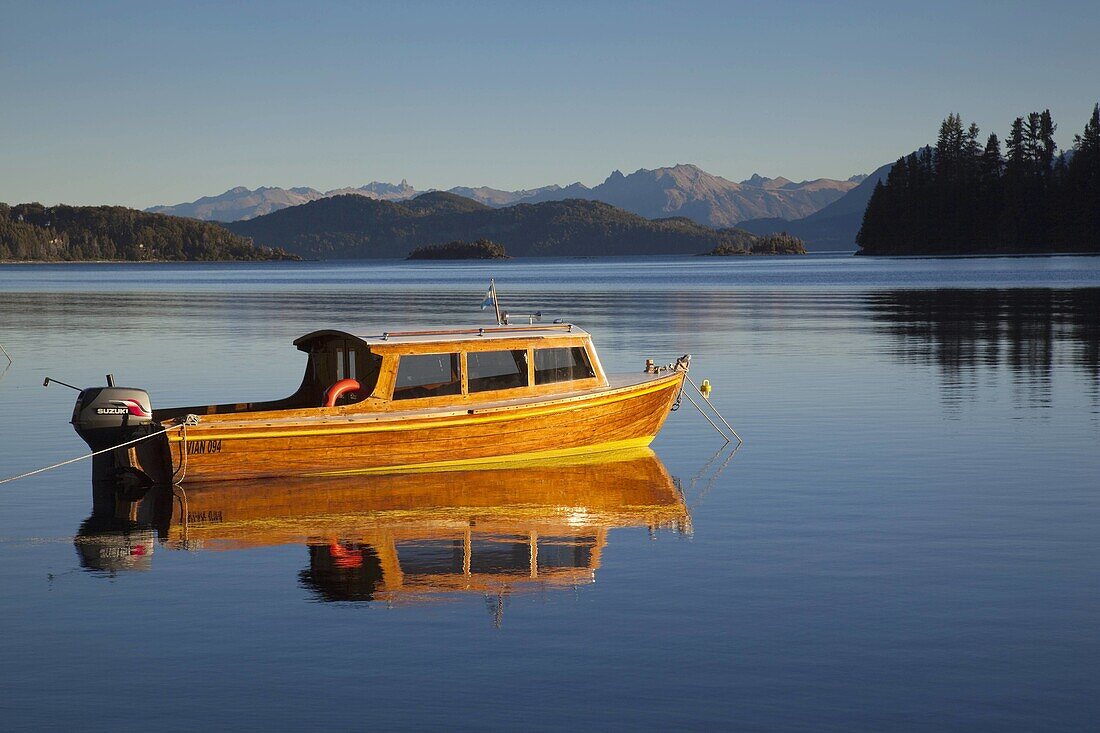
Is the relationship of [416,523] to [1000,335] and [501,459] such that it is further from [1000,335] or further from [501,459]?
[1000,335]

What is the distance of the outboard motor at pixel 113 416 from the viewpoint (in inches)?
899

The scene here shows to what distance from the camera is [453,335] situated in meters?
25.5

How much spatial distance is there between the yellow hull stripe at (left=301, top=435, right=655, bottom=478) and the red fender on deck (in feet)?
4.72

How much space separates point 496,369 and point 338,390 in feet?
10.8

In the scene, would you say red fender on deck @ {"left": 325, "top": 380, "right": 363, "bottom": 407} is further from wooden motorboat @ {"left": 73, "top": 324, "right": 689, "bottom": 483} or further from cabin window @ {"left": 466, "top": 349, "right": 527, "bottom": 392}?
cabin window @ {"left": 466, "top": 349, "right": 527, "bottom": 392}

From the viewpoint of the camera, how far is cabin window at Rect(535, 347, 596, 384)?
2634 centimetres

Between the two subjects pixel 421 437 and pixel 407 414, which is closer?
pixel 407 414

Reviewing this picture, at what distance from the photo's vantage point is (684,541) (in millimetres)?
18625

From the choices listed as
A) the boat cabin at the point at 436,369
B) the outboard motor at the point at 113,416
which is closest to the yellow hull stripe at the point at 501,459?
the boat cabin at the point at 436,369

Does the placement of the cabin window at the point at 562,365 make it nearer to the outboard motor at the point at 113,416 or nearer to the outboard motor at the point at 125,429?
the outboard motor at the point at 125,429

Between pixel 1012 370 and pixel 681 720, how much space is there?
33.5 m

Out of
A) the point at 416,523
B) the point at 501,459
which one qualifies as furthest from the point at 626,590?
the point at 501,459

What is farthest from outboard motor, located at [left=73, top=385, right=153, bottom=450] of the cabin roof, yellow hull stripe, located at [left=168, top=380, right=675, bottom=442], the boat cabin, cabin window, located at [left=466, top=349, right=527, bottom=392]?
cabin window, located at [left=466, top=349, right=527, bottom=392]

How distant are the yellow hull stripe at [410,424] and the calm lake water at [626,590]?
1122mm
